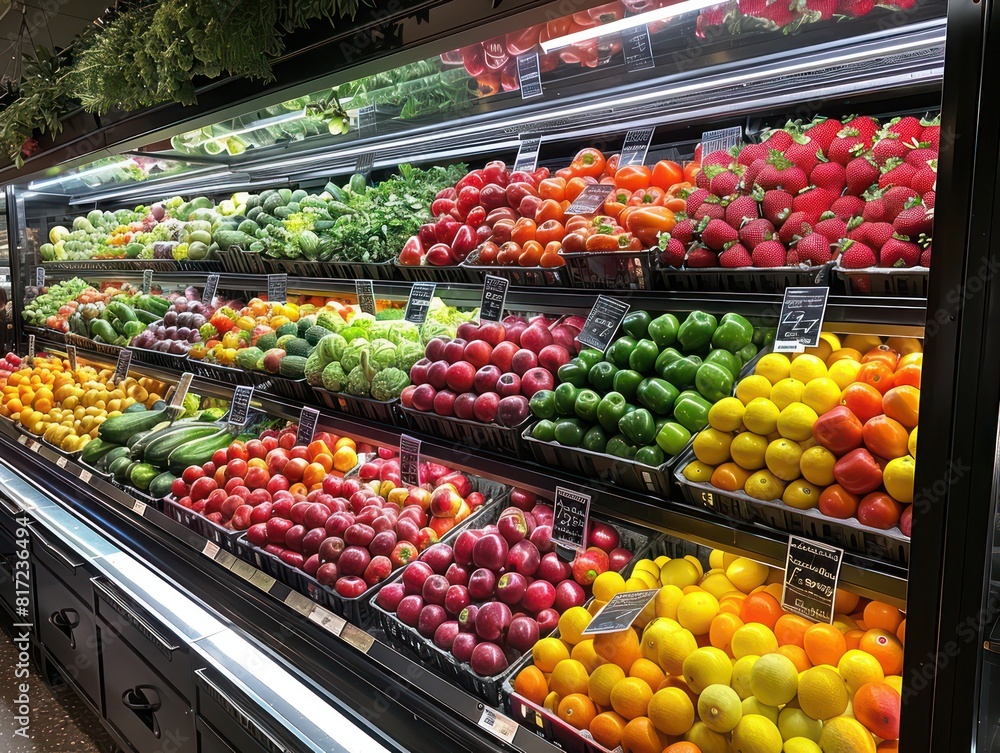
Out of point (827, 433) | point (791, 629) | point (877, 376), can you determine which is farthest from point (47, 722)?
point (877, 376)

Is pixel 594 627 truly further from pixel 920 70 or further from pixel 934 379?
pixel 920 70

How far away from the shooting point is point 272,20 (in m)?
1.93

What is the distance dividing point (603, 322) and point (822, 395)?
0.64 meters

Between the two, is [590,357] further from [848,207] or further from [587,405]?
[848,207]

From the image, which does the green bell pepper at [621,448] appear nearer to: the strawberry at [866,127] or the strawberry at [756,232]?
the strawberry at [756,232]

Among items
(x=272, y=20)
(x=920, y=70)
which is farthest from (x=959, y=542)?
(x=272, y=20)

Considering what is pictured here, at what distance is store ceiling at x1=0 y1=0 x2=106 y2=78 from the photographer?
4312 millimetres

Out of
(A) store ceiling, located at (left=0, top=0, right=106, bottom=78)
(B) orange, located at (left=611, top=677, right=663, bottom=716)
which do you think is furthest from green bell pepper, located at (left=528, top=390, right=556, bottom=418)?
(A) store ceiling, located at (left=0, top=0, right=106, bottom=78)

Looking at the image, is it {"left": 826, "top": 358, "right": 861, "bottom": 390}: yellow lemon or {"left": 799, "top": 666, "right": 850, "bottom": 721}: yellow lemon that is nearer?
{"left": 799, "top": 666, "right": 850, "bottom": 721}: yellow lemon

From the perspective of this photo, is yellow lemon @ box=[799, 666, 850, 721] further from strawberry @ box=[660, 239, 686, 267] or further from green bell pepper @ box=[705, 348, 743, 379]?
strawberry @ box=[660, 239, 686, 267]

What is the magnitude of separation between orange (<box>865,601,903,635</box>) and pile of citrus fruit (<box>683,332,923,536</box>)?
0.24 m

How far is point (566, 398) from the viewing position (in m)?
1.80

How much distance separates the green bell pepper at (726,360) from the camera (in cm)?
163

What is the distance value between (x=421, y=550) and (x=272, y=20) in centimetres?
153
